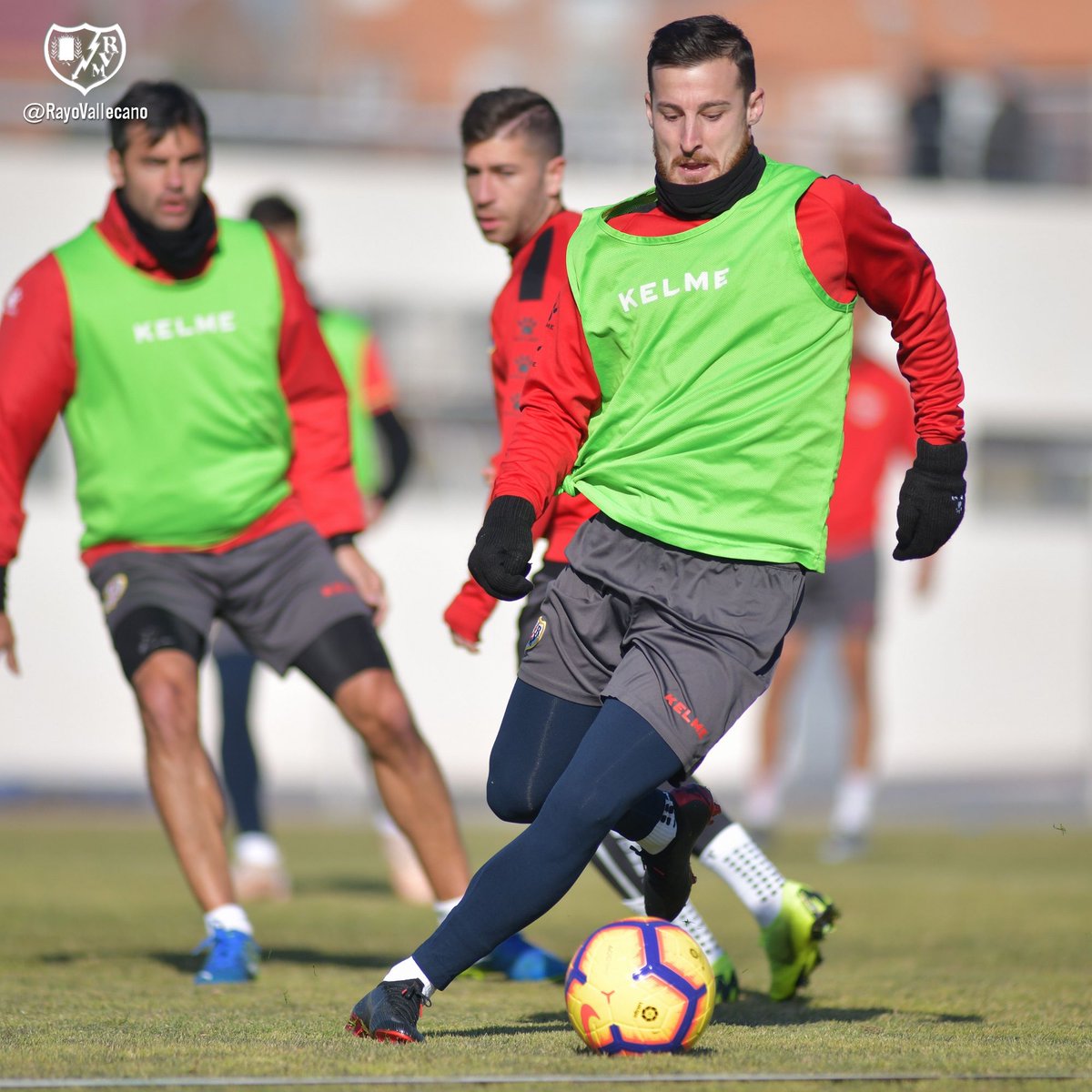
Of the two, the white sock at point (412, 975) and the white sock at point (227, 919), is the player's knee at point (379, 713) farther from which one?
the white sock at point (412, 975)

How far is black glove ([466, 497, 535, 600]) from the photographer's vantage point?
407 centimetres

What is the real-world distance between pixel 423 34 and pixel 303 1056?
13815 mm

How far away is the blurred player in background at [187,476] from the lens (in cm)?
561

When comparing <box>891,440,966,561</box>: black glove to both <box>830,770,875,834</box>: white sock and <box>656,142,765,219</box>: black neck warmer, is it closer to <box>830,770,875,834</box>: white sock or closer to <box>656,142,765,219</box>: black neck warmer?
<box>656,142,765,219</box>: black neck warmer

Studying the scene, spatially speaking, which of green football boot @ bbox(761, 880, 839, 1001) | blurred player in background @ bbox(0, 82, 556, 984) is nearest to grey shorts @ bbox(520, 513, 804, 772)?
green football boot @ bbox(761, 880, 839, 1001)

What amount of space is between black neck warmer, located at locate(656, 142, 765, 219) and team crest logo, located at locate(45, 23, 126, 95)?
10.4 m

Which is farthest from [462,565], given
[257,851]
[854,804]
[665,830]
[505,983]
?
[665,830]

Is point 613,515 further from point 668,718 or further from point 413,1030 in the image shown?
point 413,1030

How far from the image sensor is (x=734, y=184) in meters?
4.25

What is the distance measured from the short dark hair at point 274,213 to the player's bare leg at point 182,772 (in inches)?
116

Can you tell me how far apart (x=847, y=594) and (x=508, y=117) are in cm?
555

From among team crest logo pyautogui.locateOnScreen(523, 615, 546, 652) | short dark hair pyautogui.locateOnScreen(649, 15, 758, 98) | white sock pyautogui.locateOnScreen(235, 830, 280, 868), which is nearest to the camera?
short dark hair pyautogui.locateOnScreen(649, 15, 758, 98)

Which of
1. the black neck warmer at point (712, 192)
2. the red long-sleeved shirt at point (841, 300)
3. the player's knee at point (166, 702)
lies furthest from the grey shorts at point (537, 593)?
the black neck warmer at point (712, 192)

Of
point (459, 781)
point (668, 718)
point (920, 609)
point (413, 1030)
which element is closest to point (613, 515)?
point (668, 718)
